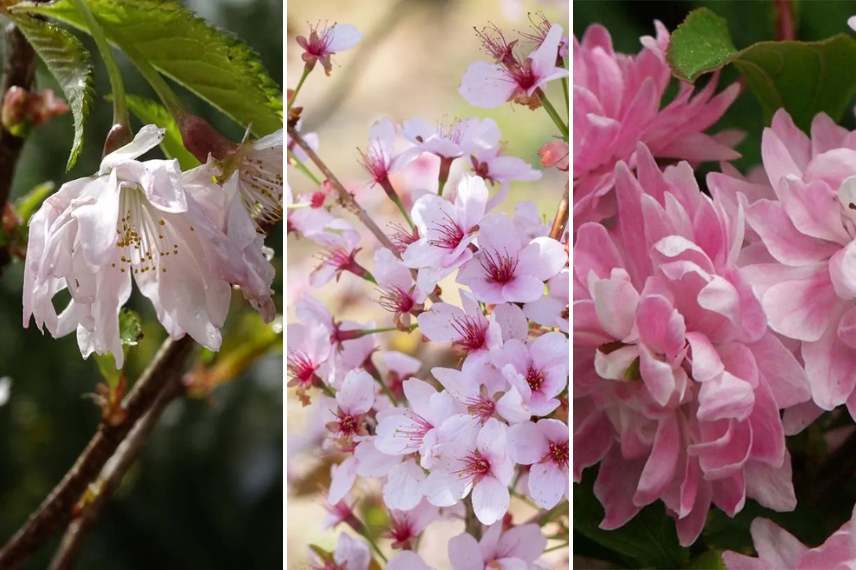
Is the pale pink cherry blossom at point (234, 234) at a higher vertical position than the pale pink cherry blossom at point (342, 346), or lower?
higher

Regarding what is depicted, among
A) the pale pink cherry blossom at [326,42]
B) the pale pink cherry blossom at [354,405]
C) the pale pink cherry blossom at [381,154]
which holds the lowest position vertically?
the pale pink cherry blossom at [354,405]

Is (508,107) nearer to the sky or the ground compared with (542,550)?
nearer to the sky

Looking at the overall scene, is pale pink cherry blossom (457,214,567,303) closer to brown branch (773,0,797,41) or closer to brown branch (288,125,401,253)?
brown branch (288,125,401,253)

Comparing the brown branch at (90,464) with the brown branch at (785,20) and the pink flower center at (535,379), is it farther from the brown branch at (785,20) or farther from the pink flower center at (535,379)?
the brown branch at (785,20)

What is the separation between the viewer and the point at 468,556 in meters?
0.32

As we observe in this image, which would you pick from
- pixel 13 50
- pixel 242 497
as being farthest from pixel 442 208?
pixel 242 497

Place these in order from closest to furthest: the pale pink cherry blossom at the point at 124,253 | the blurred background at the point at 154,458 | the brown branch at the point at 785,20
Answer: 1. the pale pink cherry blossom at the point at 124,253
2. the brown branch at the point at 785,20
3. the blurred background at the point at 154,458

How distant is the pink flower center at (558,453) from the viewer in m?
0.31

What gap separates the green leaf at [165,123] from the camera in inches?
11.0

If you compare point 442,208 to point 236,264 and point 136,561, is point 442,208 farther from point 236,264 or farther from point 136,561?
point 136,561

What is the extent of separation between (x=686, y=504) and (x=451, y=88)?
0.50ft

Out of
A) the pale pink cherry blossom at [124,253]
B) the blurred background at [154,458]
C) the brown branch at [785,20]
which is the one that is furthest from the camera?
the blurred background at [154,458]

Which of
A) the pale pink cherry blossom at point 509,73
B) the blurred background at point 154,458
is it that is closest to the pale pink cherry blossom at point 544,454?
the pale pink cherry blossom at point 509,73

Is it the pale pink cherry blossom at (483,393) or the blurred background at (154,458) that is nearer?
the pale pink cherry blossom at (483,393)
